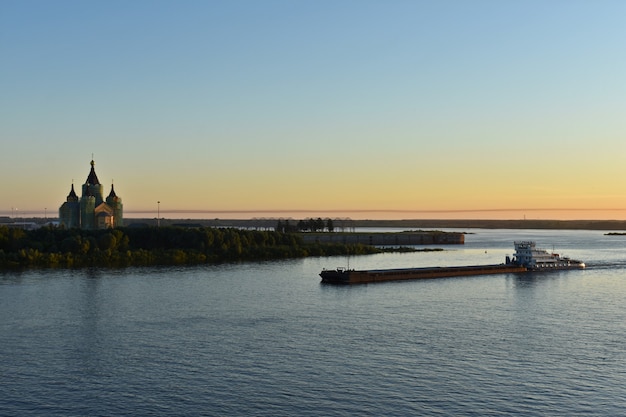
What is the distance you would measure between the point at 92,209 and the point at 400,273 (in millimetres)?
101748

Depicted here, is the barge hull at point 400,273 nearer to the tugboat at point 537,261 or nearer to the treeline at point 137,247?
the tugboat at point 537,261

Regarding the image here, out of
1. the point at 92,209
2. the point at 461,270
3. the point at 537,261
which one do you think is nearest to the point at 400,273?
the point at 461,270

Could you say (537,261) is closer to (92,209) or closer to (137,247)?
(137,247)

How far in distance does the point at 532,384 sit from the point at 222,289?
147ft

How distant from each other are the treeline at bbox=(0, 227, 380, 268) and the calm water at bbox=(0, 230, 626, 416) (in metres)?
32.9

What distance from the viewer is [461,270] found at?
10244 cm

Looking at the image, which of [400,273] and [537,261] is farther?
[537,261]

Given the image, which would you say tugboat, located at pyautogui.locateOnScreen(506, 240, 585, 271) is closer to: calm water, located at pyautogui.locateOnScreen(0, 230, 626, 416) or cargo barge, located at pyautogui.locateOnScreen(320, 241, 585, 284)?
cargo barge, located at pyautogui.locateOnScreen(320, 241, 585, 284)

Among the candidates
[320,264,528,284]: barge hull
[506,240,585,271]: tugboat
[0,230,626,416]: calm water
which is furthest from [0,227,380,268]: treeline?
[506,240,585,271]: tugboat

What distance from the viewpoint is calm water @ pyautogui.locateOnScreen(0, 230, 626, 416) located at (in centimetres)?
3291

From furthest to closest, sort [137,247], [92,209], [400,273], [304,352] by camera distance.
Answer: [92,209] < [137,247] < [400,273] < [304,352]

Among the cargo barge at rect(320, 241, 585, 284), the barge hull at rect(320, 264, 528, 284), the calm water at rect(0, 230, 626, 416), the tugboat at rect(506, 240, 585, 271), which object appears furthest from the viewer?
the tugboat at rect(506, 240, 585, 271)

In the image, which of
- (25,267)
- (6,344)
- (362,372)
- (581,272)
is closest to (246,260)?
(25,267)

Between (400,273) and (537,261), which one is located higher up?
(537,261)
